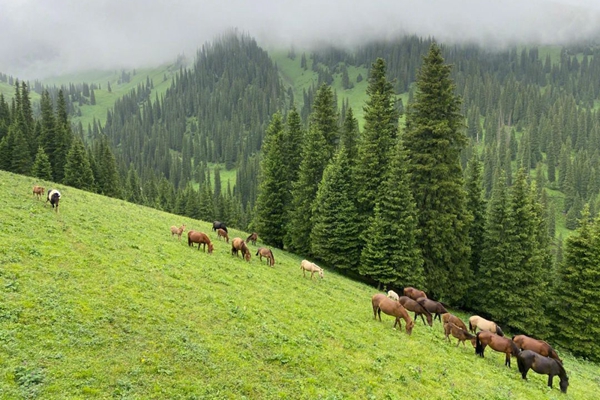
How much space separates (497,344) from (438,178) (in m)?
20.1

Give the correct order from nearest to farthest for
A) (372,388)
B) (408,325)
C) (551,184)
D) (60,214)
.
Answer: (372,388) < (408,325) < (60,214) < (551,184)

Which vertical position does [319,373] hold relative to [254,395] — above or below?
below

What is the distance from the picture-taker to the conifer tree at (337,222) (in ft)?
123

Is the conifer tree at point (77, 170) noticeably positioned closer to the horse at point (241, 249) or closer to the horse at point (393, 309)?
the horse at point (241, 249)

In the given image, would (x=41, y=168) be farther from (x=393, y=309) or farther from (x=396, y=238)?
(x=393, y=309)

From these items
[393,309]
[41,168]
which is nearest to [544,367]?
[393,309]

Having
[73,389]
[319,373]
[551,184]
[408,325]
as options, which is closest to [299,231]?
[408,325]

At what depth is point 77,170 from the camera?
7062 centimetres

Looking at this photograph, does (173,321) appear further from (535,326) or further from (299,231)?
(535,326)

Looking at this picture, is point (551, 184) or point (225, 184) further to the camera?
point (225, 184)

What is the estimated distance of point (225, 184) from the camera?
186375mm

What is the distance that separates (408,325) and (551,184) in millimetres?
163212

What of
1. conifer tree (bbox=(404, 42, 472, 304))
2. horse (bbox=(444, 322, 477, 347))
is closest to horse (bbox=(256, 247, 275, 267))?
horse (bbox=(444, 322, 477, 347))

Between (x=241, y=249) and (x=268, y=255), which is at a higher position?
(x=241, y=249)
